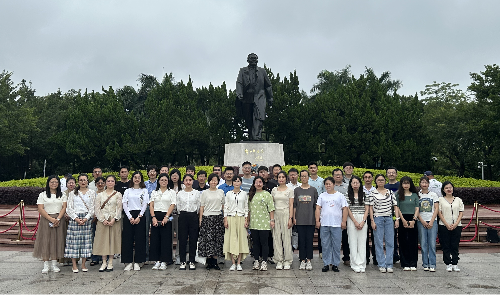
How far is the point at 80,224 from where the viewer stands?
5941 millimetres

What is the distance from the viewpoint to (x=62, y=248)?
236 inches

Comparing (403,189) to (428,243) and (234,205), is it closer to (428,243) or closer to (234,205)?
(428,243)

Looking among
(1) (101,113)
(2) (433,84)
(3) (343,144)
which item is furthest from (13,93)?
(2) (433,84)

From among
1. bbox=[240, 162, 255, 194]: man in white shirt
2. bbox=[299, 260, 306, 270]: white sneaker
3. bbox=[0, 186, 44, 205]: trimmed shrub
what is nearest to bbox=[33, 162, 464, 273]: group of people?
bbox=[299, 260, 306, 270]: white sneaker

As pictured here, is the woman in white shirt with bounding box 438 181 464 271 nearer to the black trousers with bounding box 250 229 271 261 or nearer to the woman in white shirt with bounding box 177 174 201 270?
the black trousers with bounding box 250 229 271 261

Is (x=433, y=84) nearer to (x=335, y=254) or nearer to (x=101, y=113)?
(x=101, y=113)

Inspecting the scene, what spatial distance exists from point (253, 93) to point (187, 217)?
7.89 meters

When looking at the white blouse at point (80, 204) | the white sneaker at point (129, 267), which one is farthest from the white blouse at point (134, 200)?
the white sneaker at point (129, 267)

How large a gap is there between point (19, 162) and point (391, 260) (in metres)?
30.8

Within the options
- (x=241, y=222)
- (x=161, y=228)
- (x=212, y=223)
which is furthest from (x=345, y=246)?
(x=161, y=228)

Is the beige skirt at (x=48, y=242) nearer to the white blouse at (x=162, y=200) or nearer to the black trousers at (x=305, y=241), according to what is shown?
the white blouse at (x=162, y=200)

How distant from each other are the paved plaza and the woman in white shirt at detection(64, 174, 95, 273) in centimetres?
29

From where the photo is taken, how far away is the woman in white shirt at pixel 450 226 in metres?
5.95

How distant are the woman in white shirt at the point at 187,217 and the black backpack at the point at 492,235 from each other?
5.78 meters
